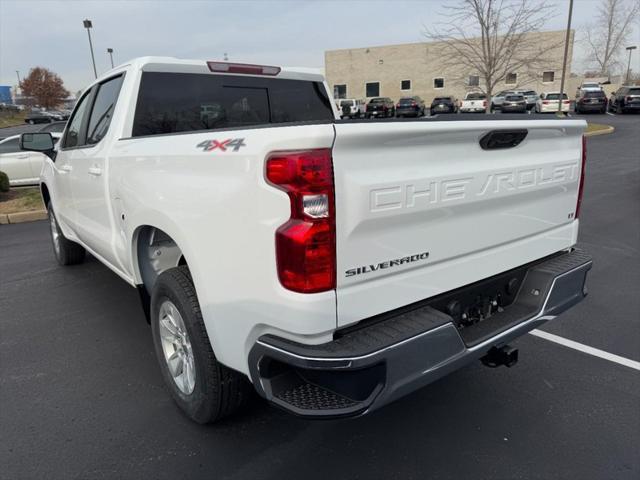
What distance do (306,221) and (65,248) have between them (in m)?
4.87

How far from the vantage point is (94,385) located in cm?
328

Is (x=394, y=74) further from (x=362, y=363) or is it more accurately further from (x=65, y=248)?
(x=362, y=363)

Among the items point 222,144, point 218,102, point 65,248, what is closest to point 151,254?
point 218,102

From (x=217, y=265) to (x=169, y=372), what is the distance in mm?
1142

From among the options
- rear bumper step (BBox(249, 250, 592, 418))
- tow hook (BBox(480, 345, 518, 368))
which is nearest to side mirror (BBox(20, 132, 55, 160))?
rear bumper step (BBox(249, 250, 592, 418))

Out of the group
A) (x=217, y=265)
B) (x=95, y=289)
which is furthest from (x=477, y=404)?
(x=95, y=289)

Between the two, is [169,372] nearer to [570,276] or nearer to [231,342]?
[231,342]

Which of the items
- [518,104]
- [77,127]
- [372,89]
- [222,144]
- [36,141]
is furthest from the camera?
[372,89]

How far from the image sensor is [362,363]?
6.11ft

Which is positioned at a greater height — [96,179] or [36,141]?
[36,141]

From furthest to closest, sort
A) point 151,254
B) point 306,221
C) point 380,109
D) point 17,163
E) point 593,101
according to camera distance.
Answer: point 593,101
point 380,109
point 17,163
point 151,254
point 306,221

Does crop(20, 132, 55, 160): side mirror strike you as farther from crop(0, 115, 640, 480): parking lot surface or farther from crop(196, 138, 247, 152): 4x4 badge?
crop(196, 138, 247, 152): 4x4 badge

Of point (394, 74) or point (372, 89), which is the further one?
point (372, 89)

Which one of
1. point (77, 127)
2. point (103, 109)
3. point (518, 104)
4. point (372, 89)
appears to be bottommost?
point (518, 104)
